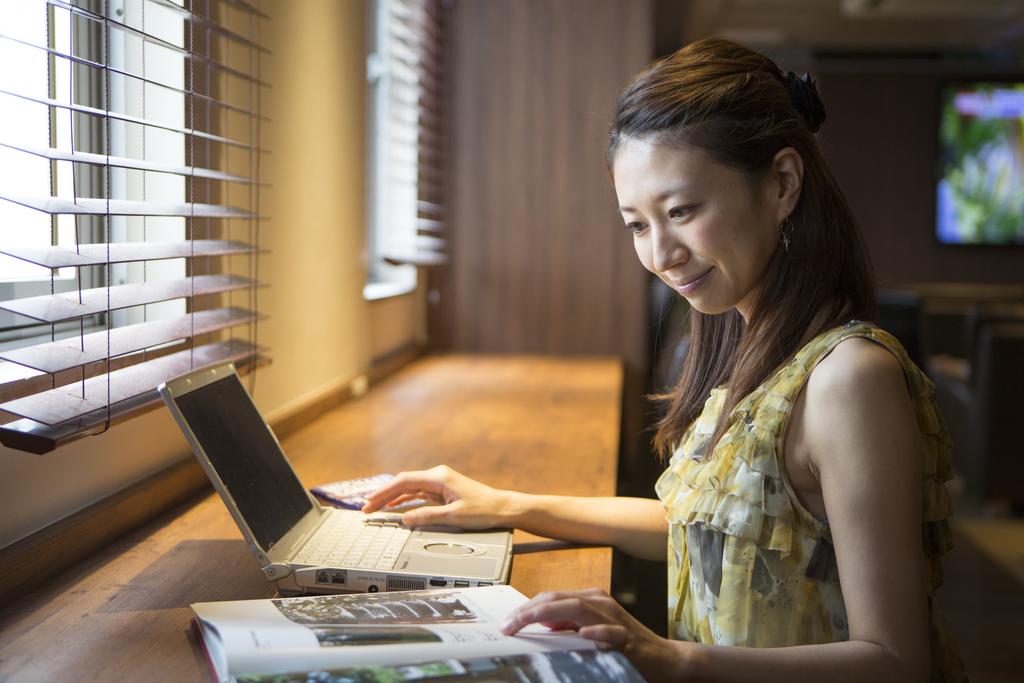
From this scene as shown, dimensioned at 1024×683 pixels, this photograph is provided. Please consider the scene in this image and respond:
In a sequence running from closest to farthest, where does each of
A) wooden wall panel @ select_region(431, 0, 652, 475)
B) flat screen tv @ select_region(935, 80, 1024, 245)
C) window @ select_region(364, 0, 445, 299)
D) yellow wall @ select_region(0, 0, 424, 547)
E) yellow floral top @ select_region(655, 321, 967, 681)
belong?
yellow floral top @ select_region(655, 321, 967, 681), yellow wall @ select_region(0, 0, 424, 547), window @ select_region(364, 0, 445, 299), wooden wall panel @ select_region(431, 0, 652, 475), flat screen tv @ select_region(935, 80, 1024, 245)

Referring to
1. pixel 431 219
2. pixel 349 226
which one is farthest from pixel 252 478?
pixel 431 219

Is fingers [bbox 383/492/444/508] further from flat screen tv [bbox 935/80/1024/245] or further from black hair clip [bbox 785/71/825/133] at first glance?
flat screen tv [bbox 935/80/1024/245]

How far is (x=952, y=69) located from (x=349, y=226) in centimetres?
794

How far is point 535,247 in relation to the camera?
393 centimetres

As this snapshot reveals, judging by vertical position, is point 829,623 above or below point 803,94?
below

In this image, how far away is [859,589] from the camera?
0.99 m

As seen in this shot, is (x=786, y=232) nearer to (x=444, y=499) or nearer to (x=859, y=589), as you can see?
(x=859, y=589)

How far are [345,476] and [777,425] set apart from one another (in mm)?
916

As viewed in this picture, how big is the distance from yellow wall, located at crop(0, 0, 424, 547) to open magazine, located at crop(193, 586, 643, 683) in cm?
53

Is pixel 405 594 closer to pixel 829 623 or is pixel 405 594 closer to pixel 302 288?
pixel 829 623

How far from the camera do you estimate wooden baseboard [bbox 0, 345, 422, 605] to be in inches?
46.9

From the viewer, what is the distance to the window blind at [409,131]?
334 cm

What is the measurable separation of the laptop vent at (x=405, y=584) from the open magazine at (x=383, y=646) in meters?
0.13

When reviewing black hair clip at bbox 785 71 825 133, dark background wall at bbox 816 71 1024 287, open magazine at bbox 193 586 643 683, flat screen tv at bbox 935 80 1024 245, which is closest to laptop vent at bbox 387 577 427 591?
open magazine at bbox 193 586 643 683
